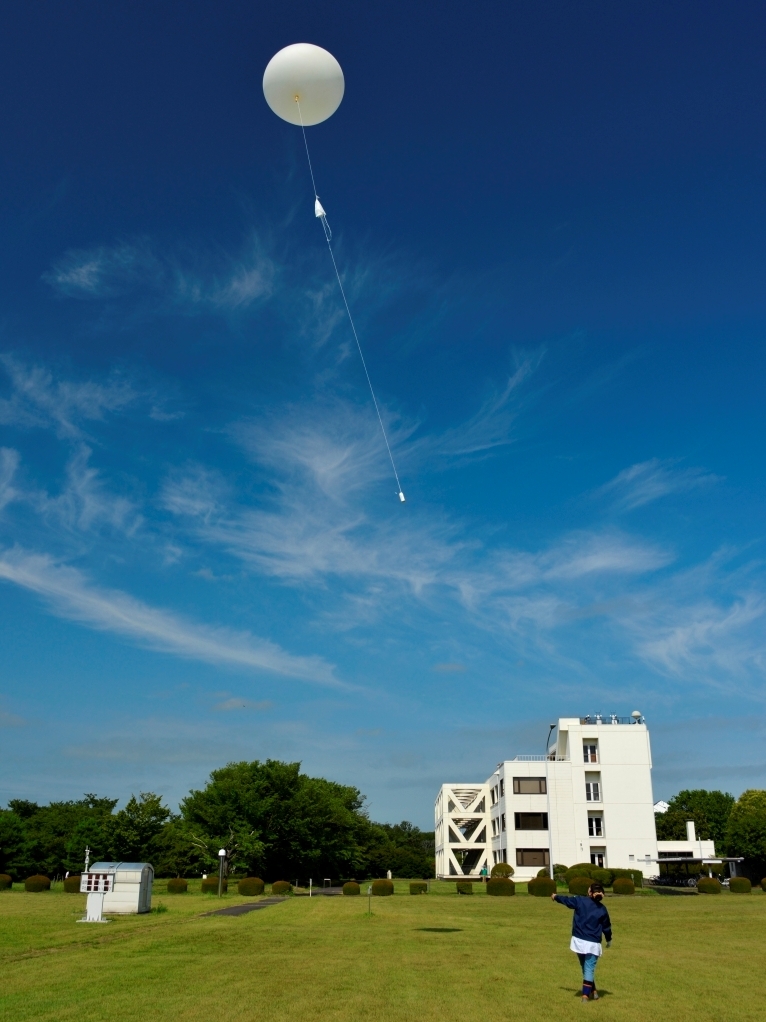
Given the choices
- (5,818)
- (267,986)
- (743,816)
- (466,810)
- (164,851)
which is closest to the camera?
(267,986)

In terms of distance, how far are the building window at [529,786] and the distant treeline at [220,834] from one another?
16.2m

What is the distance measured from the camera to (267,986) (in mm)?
15203

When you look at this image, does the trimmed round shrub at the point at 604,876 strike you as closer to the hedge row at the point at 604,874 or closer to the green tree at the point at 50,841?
the hedge row at the point at 604,874

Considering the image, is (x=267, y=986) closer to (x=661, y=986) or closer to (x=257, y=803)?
(x=661, y=986)

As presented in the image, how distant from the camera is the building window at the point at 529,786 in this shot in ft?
249

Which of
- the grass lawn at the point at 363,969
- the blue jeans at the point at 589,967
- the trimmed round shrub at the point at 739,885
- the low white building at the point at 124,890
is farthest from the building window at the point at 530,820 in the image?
the blue jeans at the point at 589,967

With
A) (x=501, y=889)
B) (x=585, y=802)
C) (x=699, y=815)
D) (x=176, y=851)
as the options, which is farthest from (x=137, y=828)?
(x=699, y=815)

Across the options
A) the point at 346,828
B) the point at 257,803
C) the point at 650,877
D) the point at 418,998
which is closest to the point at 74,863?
the point at 257,803

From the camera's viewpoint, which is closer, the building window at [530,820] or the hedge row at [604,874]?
the hedge row at [604,874]

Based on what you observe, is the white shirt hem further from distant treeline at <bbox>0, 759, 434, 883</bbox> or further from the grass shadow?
distant treeline at <bbox>0, 759, 434, 883</bbox>

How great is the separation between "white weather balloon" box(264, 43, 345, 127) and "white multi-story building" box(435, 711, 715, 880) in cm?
6581

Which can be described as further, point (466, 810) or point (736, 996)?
point (466, 810)

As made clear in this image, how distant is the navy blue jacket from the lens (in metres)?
14.2

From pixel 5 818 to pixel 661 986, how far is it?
69209 millimetres
